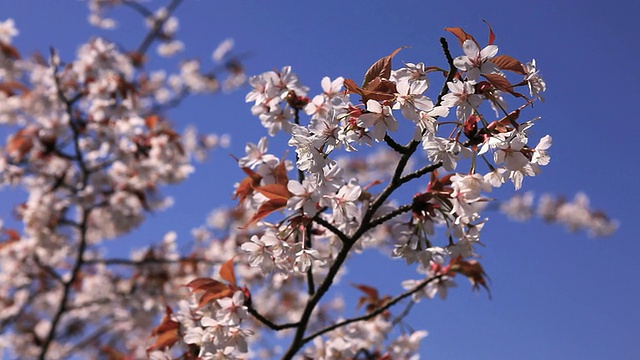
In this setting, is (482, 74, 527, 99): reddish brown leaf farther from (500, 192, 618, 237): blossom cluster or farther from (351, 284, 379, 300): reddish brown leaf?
(500, 192, 618, 237): blossom cluster

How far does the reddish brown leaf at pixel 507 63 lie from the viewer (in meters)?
1.22

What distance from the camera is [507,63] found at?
1.22 metres

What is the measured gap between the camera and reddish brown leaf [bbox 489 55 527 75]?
1.22 meters

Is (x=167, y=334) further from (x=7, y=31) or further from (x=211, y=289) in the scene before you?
(x=7, y=31)

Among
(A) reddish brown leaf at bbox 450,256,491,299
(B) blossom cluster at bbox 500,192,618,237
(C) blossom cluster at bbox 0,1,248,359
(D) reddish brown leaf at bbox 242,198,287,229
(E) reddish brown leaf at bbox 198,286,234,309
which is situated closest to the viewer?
(D) reddish brown leaf at bbox 242,198,287,229

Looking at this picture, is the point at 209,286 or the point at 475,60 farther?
the point at 209,286

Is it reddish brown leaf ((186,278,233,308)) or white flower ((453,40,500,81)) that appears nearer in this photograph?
white flower ((453,40,500,81))

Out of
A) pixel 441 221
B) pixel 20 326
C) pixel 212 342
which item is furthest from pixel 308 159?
pixel 20 326

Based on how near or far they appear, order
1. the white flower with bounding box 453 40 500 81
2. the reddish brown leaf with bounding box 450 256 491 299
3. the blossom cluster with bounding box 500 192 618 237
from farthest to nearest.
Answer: the blossom cluster with bounding box 500 192 618 237
the reddish brown leaf with bounding box 450 256 491 299
the white flower with bounding box 453 40 500 81

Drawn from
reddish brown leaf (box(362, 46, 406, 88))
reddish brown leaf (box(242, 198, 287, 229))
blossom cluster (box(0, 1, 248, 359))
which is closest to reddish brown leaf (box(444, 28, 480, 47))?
reddish brown leaf (box(362, 46, 406, 88))

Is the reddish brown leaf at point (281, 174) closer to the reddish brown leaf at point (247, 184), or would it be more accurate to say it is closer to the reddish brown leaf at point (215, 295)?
the reddish brown leaf at point (247, 184)

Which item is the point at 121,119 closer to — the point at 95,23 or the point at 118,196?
the point at 118,196

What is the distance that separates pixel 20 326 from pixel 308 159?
6.05m

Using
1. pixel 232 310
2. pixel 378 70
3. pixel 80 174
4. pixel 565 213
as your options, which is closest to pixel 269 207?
pixel 232 310
